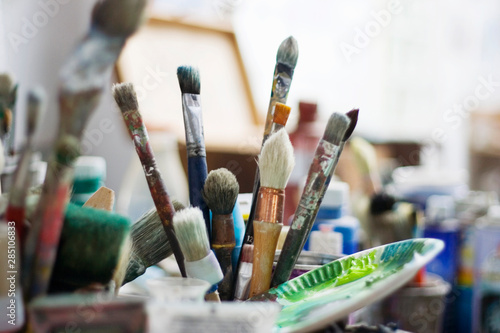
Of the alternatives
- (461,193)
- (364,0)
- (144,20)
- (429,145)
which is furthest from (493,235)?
(364,0)

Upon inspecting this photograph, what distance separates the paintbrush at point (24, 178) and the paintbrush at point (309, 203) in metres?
0.16

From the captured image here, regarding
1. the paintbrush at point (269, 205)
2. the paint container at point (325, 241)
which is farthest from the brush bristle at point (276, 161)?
the paint container at point (325, 241)

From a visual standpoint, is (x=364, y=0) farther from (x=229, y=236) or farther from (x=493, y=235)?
(x=229, y=236)

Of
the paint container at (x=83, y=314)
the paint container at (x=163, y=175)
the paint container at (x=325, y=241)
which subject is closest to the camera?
the paint container at (x=83, y=314)

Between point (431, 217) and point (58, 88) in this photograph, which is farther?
point (431, 217)

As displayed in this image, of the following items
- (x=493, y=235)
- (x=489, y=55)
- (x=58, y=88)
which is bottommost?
(x=493, y=235)

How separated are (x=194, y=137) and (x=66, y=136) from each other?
141 mm

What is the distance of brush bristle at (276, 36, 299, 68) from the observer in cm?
35

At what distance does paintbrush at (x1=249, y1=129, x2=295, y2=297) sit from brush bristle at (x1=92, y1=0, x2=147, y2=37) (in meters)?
0.12

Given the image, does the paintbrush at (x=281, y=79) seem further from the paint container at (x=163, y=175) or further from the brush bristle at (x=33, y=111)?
the paint container at (x=163, y=175)

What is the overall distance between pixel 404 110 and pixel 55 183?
1.75m

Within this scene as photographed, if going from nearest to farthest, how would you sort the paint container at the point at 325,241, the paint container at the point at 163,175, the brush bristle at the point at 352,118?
the brush bristle at the point at 352,118, the paint container at the point at 325,241, the paint container at the point at 163,175

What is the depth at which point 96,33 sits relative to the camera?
0.23 meters

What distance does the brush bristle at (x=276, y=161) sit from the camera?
0.32 m
